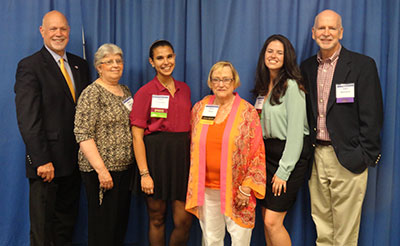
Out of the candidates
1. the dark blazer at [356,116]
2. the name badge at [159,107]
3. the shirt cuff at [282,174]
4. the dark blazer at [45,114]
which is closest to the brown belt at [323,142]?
the dark blazer at [356,116]

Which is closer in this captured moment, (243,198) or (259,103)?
(243,198)

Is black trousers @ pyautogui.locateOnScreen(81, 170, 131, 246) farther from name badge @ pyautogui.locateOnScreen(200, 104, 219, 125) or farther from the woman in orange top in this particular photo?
name badge @ pyautogui.locateOnScreen(200, 104, 219, 125)

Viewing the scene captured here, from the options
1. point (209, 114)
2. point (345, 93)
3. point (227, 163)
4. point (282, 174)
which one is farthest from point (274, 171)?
point (345, 93)

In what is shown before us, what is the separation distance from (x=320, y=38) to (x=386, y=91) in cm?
81

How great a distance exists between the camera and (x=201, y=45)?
8.40 feet

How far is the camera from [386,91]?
2.38 m

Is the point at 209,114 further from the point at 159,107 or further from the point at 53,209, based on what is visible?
the point at 53,209

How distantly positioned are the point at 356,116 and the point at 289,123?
0.53 metres

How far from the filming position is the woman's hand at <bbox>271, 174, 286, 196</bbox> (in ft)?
6.57

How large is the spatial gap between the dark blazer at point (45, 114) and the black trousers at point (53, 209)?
0.13 meters

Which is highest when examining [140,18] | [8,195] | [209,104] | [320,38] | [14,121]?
[140,18]

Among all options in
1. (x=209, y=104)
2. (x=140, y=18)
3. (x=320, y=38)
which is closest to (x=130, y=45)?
(x=140, y=18)

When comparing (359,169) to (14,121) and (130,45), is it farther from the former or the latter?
(14,121)

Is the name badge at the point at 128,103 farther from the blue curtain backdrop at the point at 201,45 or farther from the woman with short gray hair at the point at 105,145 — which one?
the blue curtain backdrop at the point at 201,45
